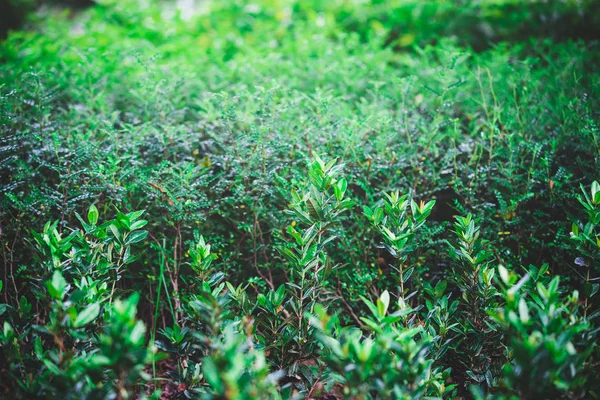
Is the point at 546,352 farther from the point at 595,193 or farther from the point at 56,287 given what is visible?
the point at 56,287

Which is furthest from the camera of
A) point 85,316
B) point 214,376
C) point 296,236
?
point 296,236

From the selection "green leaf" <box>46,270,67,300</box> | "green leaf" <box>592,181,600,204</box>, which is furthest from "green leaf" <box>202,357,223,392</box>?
"green leaf" <box>592,181,600,204</box>

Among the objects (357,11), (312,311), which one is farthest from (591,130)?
(357,11)

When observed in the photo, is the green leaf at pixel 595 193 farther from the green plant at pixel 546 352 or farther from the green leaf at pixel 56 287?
the green leaf at pixel 56 287

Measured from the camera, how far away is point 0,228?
2.16 m

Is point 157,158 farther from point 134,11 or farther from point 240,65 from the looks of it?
point 134,11

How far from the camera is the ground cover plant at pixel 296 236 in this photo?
154 cm

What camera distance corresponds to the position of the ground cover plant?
1.54 meters

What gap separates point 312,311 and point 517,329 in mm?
843

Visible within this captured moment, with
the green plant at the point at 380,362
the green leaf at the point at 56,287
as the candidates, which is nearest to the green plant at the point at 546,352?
the green plant at the point at 380,362

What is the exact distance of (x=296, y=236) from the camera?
1.87 meters

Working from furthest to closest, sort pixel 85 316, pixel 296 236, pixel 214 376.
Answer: pixel 296 236 → pixel 85 316 → pixel 214 376

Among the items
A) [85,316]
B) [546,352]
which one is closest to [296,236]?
[85,316]

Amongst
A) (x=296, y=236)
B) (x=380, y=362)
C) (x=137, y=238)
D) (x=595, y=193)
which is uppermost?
(x=137, y=238)
